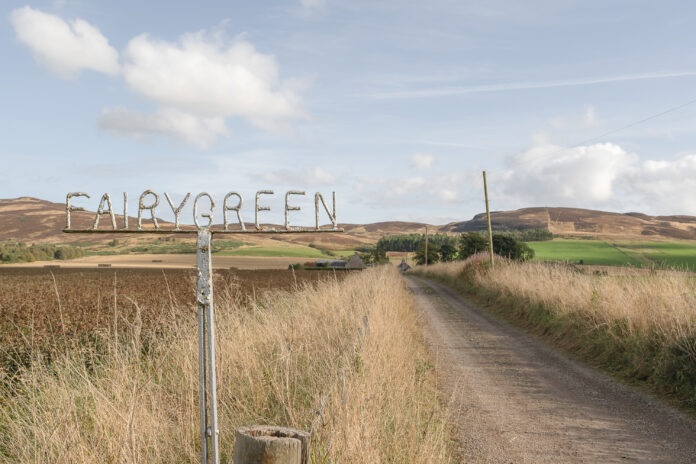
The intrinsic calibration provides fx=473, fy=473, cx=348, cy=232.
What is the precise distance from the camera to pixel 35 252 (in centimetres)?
6844

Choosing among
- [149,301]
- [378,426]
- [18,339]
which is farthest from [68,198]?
[149,301]

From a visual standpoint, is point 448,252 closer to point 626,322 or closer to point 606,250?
point 606,250

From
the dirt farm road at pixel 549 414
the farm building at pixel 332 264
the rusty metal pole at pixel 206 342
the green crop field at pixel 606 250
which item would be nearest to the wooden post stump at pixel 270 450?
the rusty metal pole at pixel 206 342

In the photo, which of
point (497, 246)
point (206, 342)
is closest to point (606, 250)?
point (497, 246)

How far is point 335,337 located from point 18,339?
27.4 feet

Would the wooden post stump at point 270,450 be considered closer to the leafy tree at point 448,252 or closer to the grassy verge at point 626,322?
the grassy verge at point 626,322

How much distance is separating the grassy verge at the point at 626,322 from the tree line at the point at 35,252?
231 ft

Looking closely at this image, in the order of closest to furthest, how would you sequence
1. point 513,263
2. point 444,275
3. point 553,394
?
point 553,394 < point 513,263 < point 444,275

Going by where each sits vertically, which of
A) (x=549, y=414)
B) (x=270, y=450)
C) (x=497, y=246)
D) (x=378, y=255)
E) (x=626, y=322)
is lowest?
(x=378, y=255)

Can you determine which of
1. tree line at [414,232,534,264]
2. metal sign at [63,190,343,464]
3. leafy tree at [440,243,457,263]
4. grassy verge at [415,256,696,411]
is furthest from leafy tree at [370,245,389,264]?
metal sign at [63,190,343,464]

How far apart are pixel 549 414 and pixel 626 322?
4.92 m

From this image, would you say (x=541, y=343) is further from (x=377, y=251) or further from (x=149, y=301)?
(x=377, y=251)

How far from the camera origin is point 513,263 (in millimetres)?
27516

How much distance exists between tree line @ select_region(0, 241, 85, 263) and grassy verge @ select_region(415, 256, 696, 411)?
70.4 meters
